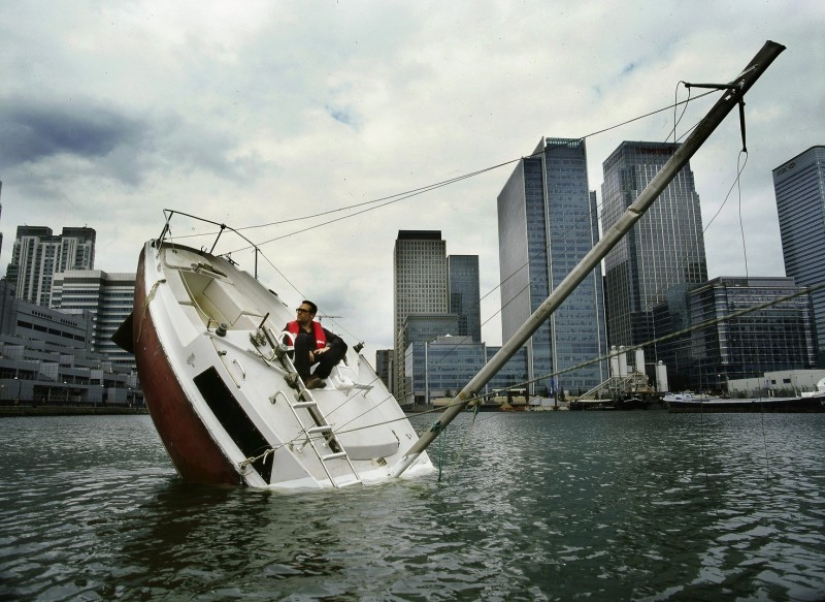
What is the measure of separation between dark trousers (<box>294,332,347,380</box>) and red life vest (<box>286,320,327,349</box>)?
26 cm

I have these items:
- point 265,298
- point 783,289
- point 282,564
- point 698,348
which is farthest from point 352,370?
point 698,348

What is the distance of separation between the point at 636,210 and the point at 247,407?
6.76m

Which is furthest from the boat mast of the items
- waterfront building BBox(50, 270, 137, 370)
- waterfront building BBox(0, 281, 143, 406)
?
waterfront building BBox(50, 270, 137, 370)

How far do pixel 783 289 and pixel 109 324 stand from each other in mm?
180186

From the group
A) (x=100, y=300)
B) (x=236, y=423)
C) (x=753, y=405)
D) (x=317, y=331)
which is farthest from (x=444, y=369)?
(x=236, y=423)

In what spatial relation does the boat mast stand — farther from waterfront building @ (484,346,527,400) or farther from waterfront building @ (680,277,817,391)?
waterfront building @ (484,346,527,400)

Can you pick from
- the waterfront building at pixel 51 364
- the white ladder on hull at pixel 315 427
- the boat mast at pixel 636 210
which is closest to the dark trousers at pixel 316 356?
the white ladder on hull at pixel 315 427

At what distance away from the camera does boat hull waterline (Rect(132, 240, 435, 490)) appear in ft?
28.2

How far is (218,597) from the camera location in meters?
4.56

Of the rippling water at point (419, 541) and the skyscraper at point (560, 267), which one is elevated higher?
the skyscraper at point (560, 267)

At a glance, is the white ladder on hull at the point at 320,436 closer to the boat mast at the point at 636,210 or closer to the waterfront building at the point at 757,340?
the boat mast at the point at 636,210

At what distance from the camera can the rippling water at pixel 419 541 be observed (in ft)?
15.9

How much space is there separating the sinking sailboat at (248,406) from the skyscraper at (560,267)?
477 ft

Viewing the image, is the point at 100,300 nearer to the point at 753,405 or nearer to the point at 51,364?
the point at 51,364
